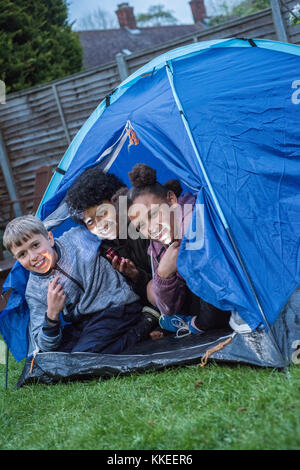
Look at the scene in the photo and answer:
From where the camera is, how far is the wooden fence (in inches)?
238

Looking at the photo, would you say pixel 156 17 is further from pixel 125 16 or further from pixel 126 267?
pixel 126 267

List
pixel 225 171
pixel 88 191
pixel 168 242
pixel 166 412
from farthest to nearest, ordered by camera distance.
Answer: pixel 88 191
pixel 168 242
pixel 225 171
pixel 166 412

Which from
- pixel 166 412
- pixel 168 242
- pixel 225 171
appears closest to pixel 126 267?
pixel 168 242

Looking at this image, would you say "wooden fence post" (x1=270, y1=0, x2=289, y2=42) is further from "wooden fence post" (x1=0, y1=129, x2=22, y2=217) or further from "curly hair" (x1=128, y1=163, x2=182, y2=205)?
"wooden fence post" (x1=0, y1=129, x2=22, y2=217)

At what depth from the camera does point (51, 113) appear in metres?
6.98

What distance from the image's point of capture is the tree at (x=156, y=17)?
31375 millimetres

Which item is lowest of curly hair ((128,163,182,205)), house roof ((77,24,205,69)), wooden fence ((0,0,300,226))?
curly hair ((128,163,182,205))

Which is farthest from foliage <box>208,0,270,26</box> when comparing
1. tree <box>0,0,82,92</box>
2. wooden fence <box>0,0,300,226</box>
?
wooden fence <box>0,0,300,226</box>

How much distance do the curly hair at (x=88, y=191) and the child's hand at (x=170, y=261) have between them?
0.77m

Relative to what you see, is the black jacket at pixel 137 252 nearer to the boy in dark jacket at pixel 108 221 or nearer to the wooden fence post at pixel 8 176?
the boy in dark jacket at pixel 108 221

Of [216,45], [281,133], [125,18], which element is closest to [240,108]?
[281,133]

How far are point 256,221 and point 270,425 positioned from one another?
1015mm

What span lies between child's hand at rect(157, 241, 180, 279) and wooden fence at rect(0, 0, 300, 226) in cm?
374

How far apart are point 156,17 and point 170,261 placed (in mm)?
32295
